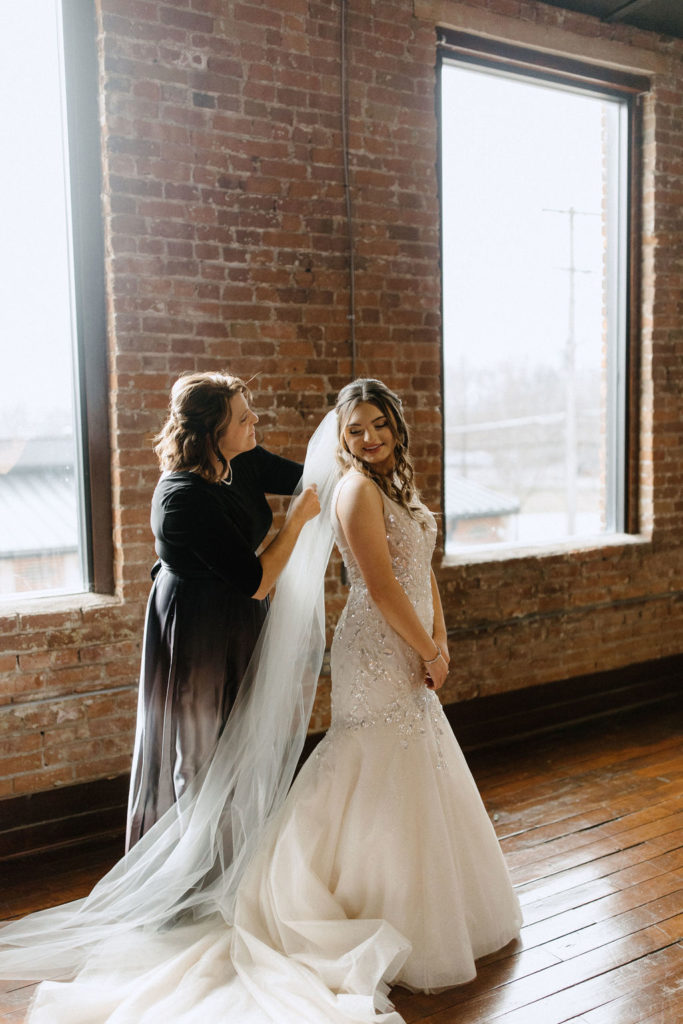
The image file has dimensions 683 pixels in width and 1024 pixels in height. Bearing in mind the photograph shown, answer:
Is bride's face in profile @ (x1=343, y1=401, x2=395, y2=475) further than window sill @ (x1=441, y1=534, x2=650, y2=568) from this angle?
No

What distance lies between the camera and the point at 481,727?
4.41m

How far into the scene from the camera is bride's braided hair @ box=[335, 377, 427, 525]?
2666mm

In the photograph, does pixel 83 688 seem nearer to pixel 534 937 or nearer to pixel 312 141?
pixel 534 937

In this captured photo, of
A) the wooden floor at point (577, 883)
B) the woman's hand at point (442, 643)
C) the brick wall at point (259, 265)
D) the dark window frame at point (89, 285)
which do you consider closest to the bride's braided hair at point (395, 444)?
the woman's hand at point (442, 643)

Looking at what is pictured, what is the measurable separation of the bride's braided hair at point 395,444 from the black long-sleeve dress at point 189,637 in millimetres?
394

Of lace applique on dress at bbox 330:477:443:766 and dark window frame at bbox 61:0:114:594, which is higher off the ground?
dark window frame at bbox 61:0:114:594

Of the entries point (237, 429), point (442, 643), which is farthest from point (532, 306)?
point (237, 429)

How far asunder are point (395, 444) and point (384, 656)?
2.19 feet

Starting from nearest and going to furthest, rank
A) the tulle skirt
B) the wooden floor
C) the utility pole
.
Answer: the tulle skirt
the wooden floor
the utility pole

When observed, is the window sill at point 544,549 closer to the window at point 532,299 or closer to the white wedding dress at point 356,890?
the window at point 532,299

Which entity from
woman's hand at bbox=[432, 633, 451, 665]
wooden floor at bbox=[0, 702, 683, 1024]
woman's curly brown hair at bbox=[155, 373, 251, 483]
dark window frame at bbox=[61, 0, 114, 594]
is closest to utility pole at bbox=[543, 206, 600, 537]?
wooden floor at bbox=[0, 702, 683, 1024]

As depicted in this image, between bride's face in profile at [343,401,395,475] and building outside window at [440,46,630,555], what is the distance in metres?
1.75

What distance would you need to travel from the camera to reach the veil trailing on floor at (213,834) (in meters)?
2.54

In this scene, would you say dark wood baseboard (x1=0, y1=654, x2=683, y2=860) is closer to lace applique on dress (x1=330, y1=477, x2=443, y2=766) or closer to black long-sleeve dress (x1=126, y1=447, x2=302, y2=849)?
black long-sleeve dress (x1=126, y1=447, x2=302, y2=849)
